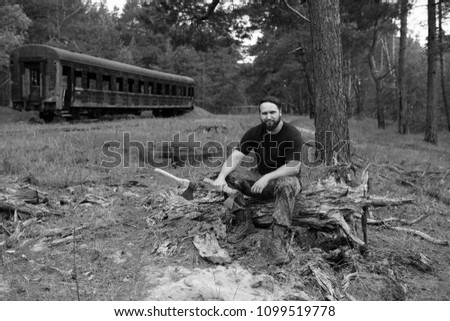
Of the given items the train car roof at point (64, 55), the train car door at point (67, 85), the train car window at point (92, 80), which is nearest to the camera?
the train car roof at point (64, 55)

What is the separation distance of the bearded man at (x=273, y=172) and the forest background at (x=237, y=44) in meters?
6.72

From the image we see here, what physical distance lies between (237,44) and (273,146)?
9779 millimetres

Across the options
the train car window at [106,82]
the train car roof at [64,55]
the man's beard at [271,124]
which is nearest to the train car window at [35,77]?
the train car roof at [64,55]

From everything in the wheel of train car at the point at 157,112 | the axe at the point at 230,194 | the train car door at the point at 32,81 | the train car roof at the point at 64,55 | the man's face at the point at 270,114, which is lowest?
the axe at the point at 230,194

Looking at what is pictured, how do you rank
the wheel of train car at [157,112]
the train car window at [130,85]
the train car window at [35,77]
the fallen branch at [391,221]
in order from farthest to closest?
1. the wheel of train car at [157,112]
2. the train car window at [130,85]
3. the train car window at [35,77]
4. the fallen branch at [391,221]

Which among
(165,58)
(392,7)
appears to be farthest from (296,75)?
(392,7)

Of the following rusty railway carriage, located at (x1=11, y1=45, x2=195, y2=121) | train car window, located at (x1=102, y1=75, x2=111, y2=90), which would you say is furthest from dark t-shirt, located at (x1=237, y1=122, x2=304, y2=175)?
train car window, located at (x1=102, y1=75, x2=111, y2=90)

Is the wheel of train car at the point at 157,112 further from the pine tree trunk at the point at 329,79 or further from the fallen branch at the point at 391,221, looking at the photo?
the fallen branch at the point at 391,221

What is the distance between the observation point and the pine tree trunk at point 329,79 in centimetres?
663

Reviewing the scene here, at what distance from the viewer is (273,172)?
3.85 m

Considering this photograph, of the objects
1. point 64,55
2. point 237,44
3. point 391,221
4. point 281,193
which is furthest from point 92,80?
point 281,193

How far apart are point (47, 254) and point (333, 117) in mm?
4741

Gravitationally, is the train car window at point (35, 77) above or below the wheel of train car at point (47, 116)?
above
